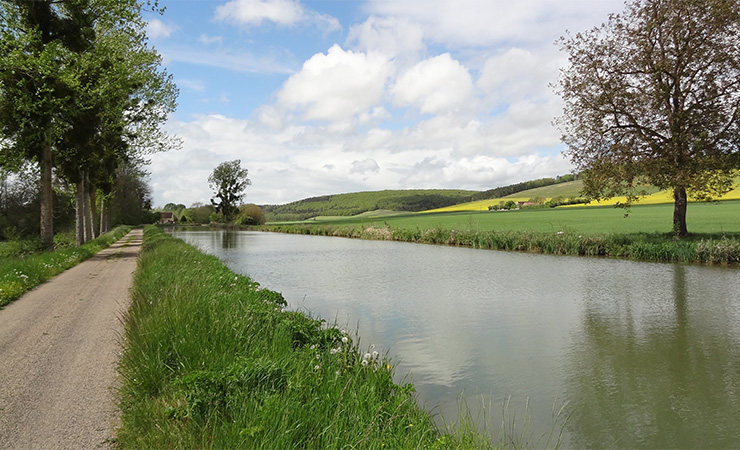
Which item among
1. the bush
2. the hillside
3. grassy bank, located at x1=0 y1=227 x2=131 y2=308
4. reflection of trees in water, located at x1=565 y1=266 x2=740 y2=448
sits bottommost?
reflection of trees in water, located at x1=565 y1=266 x2=740 y2=448

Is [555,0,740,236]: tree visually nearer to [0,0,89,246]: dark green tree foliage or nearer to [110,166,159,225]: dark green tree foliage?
[0,0,89,246]: dark green tree foliage

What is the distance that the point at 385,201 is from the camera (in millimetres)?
113812

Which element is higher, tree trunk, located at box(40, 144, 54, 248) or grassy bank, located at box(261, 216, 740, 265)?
tree trunk, located at box(40, 144, 54, 248)

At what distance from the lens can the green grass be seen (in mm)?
2990

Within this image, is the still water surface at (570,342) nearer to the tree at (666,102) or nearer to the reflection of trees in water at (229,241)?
the tree at (666,102)

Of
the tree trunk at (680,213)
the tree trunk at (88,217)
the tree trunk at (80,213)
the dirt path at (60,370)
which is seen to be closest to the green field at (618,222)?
the tree trunk at (680,213)

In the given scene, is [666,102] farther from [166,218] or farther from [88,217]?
[166,218]

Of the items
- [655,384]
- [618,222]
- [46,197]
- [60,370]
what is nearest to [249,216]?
[618,222]

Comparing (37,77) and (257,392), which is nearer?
(257,392)

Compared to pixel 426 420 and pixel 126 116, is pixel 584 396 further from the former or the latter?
pixel 126 116

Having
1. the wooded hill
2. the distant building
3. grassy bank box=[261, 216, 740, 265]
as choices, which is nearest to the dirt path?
grassy bank box=[261, 216, 740, 265]

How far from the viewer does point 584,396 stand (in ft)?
16.2

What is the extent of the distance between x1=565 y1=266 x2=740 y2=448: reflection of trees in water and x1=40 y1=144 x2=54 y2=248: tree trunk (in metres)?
17.5

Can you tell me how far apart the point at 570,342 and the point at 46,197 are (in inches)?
689
